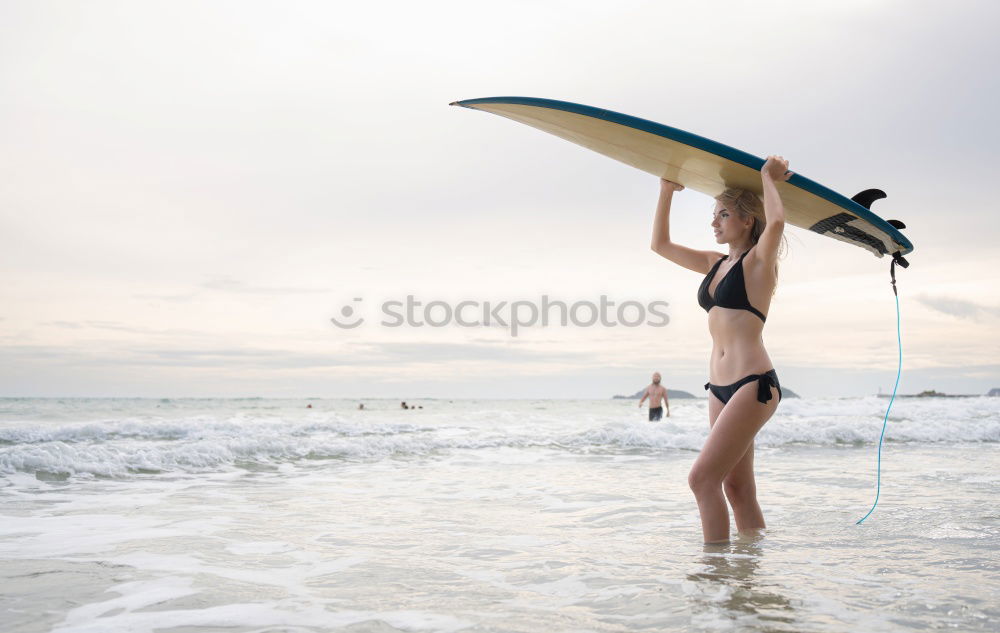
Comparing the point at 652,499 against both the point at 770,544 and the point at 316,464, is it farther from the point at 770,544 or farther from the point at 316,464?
the point at 316,464

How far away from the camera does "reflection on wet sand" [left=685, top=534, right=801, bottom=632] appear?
8.24ft

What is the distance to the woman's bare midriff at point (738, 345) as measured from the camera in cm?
322

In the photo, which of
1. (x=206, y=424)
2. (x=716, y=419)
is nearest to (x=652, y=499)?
(x=716, y=419)

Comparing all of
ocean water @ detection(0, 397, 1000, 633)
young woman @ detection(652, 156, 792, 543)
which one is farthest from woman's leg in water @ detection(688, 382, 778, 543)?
ocean water @ detection(0, 397, 1000, 633)

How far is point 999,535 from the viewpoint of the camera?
4254mm

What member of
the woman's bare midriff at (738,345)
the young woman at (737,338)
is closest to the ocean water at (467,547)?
the young woman at (737,338)

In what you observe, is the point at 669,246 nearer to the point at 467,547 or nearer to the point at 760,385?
the point at 760,385

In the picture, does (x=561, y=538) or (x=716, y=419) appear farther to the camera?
(x=561, y=538)

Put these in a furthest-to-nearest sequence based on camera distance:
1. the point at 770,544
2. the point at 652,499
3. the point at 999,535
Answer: the point at 652,499, the point at 999,535, the point at 770,544

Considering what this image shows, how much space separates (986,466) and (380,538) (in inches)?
315

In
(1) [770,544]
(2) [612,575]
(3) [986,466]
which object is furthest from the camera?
(3) [986,466]

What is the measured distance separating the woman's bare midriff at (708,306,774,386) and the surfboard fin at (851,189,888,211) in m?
1.15

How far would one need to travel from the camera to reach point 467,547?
13.3ft

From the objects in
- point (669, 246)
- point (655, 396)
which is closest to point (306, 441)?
point (669, 246)
